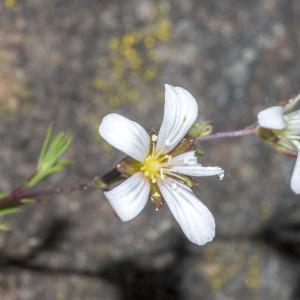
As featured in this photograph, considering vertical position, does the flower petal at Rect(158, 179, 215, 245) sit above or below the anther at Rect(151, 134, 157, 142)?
below

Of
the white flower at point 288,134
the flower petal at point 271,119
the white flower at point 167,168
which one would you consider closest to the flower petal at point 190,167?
the white flower at point 167,168

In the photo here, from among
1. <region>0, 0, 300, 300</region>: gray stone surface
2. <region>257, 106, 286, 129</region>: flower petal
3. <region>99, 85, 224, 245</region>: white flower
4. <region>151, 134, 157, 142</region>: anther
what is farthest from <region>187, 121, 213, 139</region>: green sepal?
<region>0, 0, 300, 300</region>: gray stone surface

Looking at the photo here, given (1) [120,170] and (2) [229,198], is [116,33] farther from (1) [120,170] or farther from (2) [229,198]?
(1) [120,170]

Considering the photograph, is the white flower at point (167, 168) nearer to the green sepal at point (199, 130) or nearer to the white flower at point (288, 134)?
the green sepal at point (199, 130)

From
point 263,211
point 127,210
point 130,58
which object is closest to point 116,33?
point 130,58

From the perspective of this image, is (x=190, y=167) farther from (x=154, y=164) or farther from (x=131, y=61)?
(x=131, y=61)

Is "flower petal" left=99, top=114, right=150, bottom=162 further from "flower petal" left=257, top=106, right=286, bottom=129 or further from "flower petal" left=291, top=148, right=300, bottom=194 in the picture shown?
"flower petal" left=291, top=148, right=300, bottom=194
